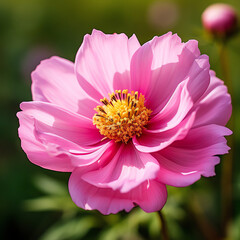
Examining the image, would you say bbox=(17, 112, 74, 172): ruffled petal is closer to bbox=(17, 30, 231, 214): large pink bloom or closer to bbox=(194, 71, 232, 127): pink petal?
Answer: bbox=(17, 30, 231, 214): large pink bloom

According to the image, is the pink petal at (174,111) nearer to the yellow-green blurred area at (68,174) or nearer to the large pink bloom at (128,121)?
the large pink bloom at (128,121)

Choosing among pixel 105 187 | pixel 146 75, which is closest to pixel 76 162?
pixel 105 187

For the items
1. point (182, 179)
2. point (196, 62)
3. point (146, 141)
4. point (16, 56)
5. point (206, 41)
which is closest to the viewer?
point (182, 179)

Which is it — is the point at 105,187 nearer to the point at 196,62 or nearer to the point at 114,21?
the point at 196,62

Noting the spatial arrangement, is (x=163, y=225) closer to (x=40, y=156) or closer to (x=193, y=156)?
(x=193, y=156)

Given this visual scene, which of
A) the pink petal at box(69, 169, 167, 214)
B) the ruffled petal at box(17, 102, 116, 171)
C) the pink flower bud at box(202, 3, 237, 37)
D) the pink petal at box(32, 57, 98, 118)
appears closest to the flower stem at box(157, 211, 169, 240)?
the pink petal at box(69, 169, 167, 214)

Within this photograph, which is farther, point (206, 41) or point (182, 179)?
point (206, 41)

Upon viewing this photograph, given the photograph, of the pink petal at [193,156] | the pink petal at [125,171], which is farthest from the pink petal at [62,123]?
the pink petal at [193,156]

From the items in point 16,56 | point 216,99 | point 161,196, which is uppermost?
point 216,99
